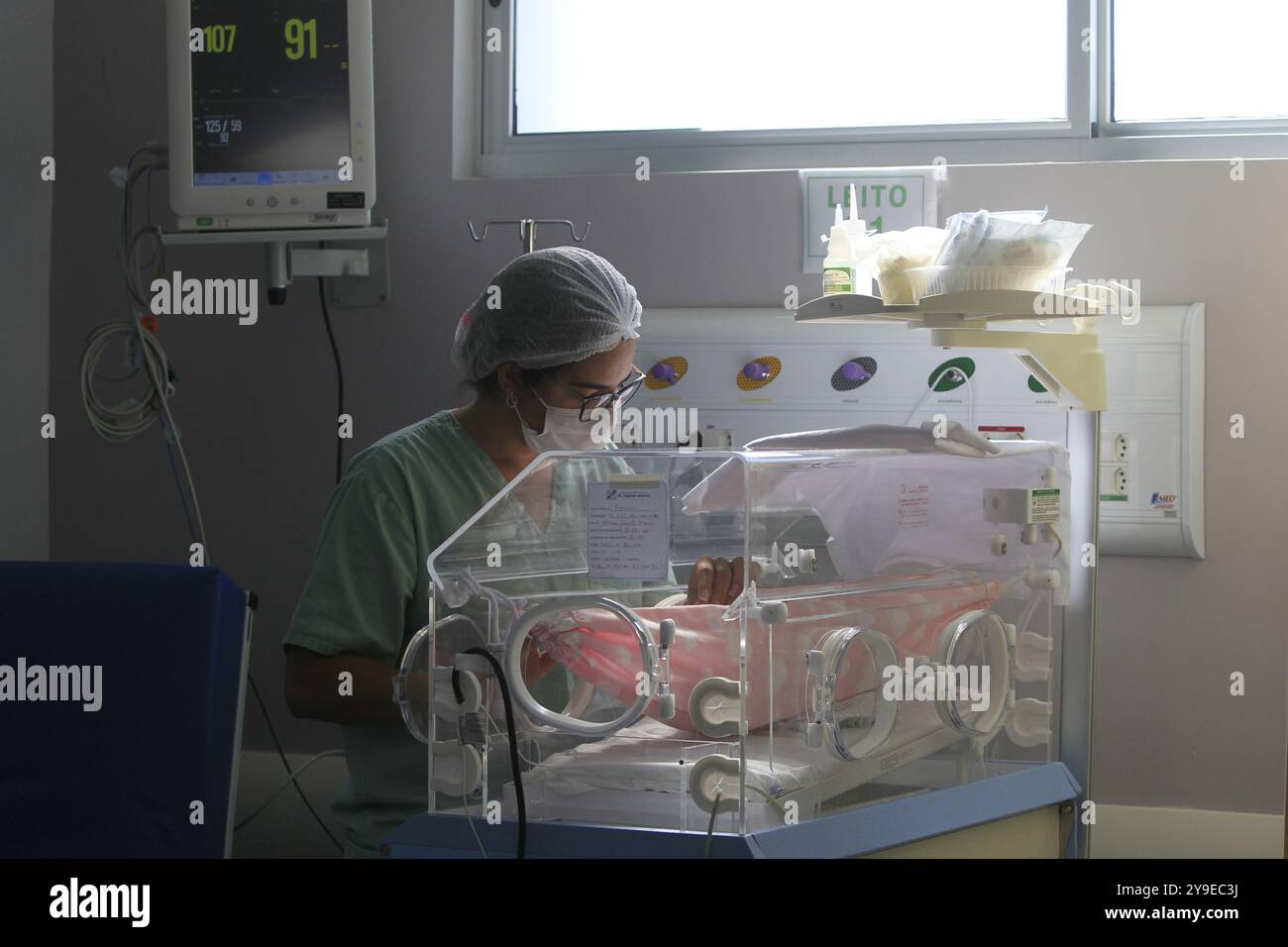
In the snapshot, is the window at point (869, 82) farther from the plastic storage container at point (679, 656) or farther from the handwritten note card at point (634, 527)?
the handwritten note card at point (634, 527)

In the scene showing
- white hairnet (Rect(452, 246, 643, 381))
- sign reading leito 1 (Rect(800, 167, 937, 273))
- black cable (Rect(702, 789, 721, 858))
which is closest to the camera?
black cable (Rect(702, 789, 721, 858))

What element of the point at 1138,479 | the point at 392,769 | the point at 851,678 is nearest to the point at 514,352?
the point at 392,769

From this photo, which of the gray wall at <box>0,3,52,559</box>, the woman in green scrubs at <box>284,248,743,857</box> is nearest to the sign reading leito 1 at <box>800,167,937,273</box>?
the woman in green scrubs at <box>284,248,743,857</box>

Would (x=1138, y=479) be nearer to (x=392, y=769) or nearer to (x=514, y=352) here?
(x=514, y=352)

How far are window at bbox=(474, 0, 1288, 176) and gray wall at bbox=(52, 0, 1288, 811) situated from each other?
5.0 inches

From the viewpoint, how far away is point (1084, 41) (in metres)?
2.37

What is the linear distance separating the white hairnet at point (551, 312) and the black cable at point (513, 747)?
64 centimetres

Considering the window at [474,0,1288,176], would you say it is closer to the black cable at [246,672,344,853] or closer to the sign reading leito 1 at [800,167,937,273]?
the sign reading leito 1 at [800,167,937,273]

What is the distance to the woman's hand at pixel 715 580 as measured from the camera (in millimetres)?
1321

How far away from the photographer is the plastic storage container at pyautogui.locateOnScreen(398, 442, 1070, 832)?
4.20ft

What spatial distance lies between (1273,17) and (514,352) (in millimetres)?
1632

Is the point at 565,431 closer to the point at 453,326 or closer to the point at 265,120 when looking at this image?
the point at 453,326

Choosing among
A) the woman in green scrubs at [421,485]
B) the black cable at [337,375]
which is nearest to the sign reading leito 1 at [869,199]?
the woman in green scrubs at [421,485]

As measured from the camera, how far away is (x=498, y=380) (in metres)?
1.88
